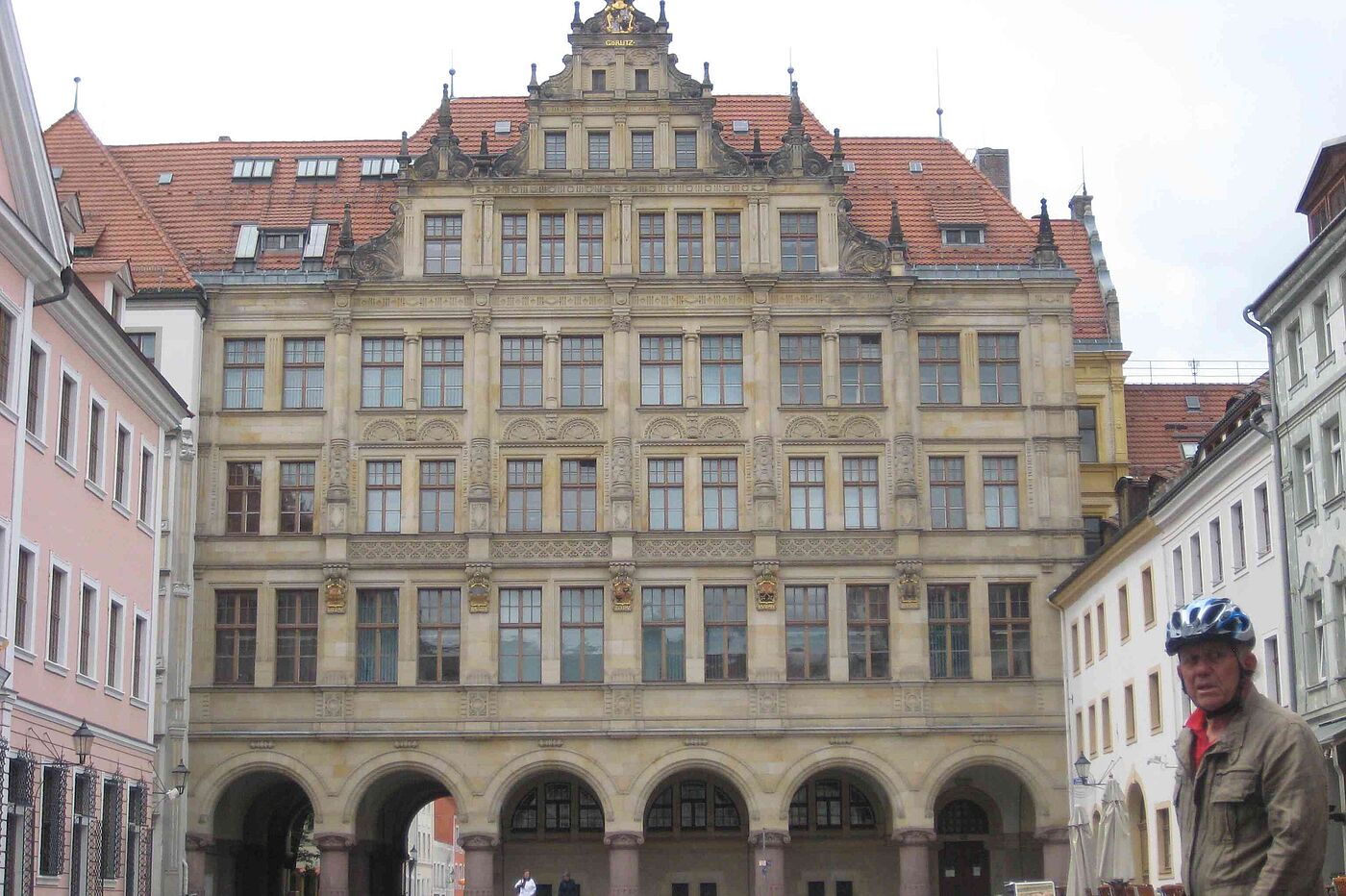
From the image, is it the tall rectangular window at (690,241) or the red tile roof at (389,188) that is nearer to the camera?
the tall rectangular window at (690,241)

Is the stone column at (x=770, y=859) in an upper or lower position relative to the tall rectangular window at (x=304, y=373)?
lower

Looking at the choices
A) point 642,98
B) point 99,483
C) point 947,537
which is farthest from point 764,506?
point 99,483

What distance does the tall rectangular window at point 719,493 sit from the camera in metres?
44.4

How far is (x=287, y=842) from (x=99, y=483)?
80.7 ft

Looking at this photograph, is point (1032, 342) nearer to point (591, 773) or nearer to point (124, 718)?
point (591, 773)

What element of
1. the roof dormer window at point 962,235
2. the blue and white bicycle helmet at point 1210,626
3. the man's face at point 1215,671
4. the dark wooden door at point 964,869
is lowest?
the dark wooden door at point 964,869

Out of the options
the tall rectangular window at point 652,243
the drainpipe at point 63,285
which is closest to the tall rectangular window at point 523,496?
the tall rectangular window at point 652,243

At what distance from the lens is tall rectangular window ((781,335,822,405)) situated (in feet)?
148

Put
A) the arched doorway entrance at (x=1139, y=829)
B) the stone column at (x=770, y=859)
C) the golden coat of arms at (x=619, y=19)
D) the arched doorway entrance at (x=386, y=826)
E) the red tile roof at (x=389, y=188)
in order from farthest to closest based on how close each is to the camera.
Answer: the red tile roof at (x=389, y=188) → the golden coat of arms at (x=619, y=19) → the arched doorway entrance at (x=386, y=826) → the stone column at (x=770, y=859) → the arched doorway entrance at (x=1139, y=829)

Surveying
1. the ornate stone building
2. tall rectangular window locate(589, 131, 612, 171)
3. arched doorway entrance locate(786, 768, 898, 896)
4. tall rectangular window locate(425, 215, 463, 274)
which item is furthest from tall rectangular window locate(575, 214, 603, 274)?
arched doorway entrance locate(786, 768, 898, 896)

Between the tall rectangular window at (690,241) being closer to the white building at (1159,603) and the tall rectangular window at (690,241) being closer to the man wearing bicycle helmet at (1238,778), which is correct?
the white building at (1159,603)

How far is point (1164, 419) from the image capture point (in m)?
50.9

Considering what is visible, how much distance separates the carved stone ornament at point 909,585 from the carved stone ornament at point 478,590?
9624mm

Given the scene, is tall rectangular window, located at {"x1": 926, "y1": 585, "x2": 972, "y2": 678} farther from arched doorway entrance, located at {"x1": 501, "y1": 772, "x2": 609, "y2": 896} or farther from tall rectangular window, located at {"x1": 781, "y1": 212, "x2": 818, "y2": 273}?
arched doorway entrance, located at {"x1": 501, "y1": 772, "x2": 609, "y2": 896}
